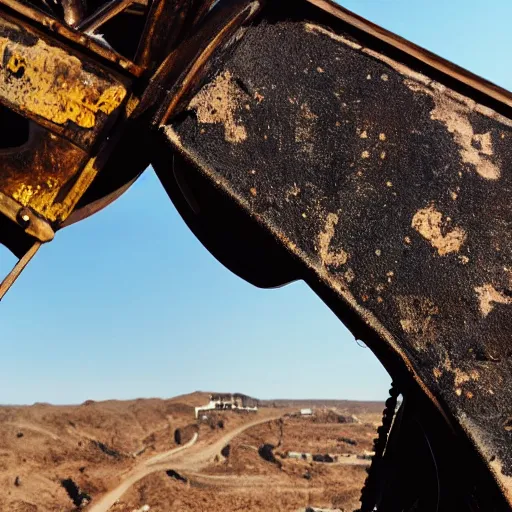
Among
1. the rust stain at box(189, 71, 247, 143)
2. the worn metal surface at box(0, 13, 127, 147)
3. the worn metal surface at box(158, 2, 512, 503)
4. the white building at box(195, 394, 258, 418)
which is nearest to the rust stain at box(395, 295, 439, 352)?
the worn metal surface at box(158, 2, 512, 503)

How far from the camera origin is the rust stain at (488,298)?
53.7 inches

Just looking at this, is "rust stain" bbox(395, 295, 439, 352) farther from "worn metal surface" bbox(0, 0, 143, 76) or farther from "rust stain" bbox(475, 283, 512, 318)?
"worn metal surface" bbox(0, 0, 143, 76)

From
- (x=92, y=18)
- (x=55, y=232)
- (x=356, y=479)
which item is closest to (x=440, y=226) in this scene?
(x=55, y=232)

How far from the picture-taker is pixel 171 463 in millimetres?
19031

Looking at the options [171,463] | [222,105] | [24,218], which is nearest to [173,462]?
[171,463]

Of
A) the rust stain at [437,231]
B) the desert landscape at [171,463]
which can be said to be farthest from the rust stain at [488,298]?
the desert landscape at [171,463]

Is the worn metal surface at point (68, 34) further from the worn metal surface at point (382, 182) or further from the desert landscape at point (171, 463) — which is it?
the desert landscape at point (171, 463)

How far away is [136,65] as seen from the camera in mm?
1527

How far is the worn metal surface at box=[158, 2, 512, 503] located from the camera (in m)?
1.32

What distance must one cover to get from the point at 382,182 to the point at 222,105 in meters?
0.42

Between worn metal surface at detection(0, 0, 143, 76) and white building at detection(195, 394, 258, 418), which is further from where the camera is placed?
white building at detection(195, 394, 258, 418)

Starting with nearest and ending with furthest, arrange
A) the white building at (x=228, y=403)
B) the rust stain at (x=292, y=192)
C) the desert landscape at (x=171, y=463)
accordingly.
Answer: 1. the rust stain at (x=292, y=192)
2. the desert landscape at (x=171, y=463)
3. the white building at (x=228, y=403)

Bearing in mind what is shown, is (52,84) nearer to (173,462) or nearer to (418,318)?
(418,318)

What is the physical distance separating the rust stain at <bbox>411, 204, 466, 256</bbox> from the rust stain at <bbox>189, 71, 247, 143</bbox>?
0.45m
